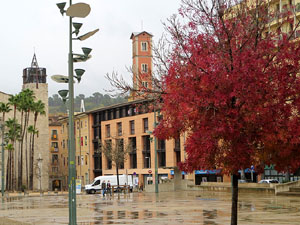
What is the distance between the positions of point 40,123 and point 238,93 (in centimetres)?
8732

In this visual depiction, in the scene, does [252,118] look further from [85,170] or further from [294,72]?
[85,170]

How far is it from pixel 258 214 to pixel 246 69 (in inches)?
572

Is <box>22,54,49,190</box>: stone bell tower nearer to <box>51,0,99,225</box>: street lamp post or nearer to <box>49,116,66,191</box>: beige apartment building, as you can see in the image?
<box>49,116,66,191</box>: beige apartment building

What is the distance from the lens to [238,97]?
1230 centimetres

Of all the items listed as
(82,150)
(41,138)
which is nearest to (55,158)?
(82,150)

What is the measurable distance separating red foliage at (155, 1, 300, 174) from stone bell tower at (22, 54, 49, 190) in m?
83.8

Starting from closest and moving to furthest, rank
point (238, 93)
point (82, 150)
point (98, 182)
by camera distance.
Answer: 1. point (238, 93)
2. point (98, 182)
3. point (82, 150)

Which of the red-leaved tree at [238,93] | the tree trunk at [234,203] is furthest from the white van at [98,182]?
the red-leaved tree at [238,93]

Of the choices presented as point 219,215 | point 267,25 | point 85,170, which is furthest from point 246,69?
point 85,170

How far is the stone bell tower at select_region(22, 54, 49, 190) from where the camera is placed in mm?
95438

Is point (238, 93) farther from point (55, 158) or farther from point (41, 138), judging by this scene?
point (55, 158)

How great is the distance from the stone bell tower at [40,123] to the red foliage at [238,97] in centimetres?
8383

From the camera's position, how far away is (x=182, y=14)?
14.3m

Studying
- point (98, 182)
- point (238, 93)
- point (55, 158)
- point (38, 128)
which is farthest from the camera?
point (55, 158)
